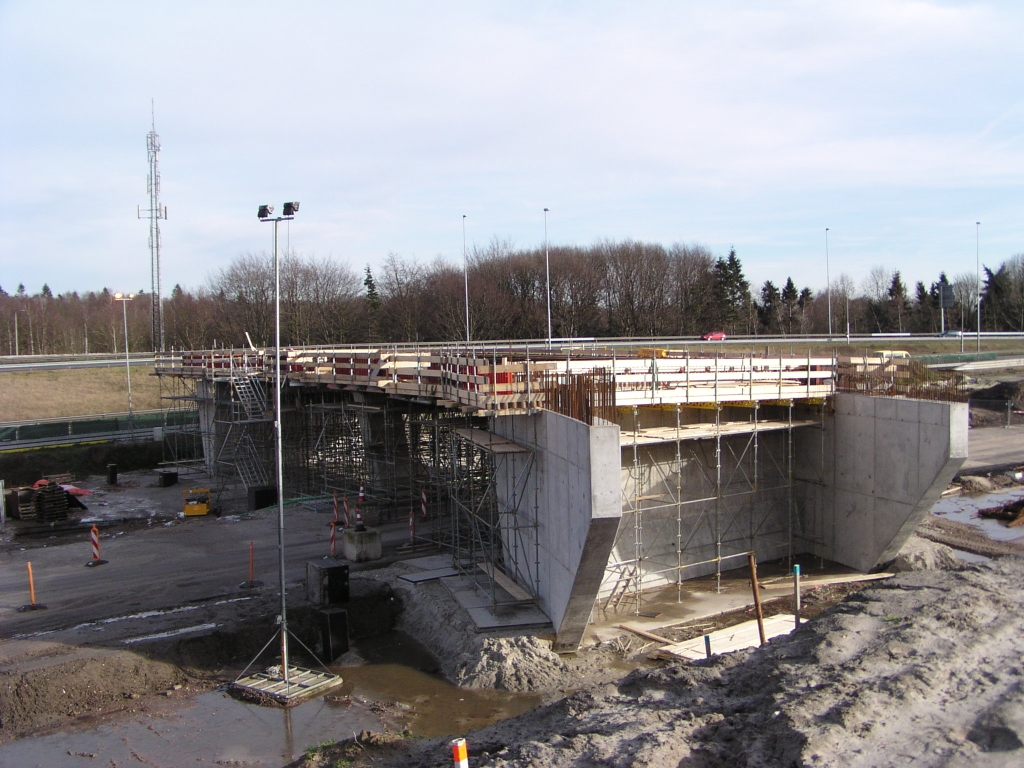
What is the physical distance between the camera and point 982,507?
74.7 ft

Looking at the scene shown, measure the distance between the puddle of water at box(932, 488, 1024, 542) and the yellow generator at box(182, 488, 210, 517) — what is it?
20.6 metres

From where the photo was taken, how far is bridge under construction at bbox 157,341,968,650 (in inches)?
498

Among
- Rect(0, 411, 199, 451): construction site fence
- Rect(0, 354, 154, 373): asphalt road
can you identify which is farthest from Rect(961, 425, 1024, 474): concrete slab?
Rect(0, 354, 154, 373): asphalt road

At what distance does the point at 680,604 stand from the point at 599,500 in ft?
16.6

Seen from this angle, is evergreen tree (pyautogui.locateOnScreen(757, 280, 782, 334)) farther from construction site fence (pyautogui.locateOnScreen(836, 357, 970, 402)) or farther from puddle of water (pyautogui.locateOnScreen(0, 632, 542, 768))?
puddle of water (pyautogui.locateOnScreen(0, 632, 542, 768))

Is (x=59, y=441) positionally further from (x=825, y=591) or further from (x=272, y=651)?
(x=825, y=591)

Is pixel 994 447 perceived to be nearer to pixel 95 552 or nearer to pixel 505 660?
pixel 505 660

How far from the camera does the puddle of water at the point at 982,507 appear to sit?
1970cm

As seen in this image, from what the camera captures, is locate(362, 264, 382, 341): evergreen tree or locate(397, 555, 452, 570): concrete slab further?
locate(362, 264, 382, 341): evergreen tree

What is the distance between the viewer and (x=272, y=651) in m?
13.8

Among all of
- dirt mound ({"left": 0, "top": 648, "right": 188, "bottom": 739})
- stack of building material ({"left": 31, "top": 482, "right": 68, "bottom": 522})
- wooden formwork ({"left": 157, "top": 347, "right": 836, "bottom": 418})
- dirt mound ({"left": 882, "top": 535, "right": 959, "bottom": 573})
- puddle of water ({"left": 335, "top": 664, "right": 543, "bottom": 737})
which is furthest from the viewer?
stack of building material ({"left": 31, "top": 482, "right": 68, "bottom": 522})

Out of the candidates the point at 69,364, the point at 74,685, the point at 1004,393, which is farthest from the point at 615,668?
the point at 69,364

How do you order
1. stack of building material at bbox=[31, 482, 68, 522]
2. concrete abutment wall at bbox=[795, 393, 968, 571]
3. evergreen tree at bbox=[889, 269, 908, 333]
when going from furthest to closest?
1. evergreen tree at bbox=[889, 269, 908, 333]
2. stack of building material at bbox=[31, 482, 68, 522]
3. concrete abutment wall at bbox=[795, 393, 968, 571]

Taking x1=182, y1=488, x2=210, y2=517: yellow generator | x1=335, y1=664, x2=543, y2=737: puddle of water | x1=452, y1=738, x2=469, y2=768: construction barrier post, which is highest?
x1=452, y1=738, x2=469, y2=768: construction barrier post
